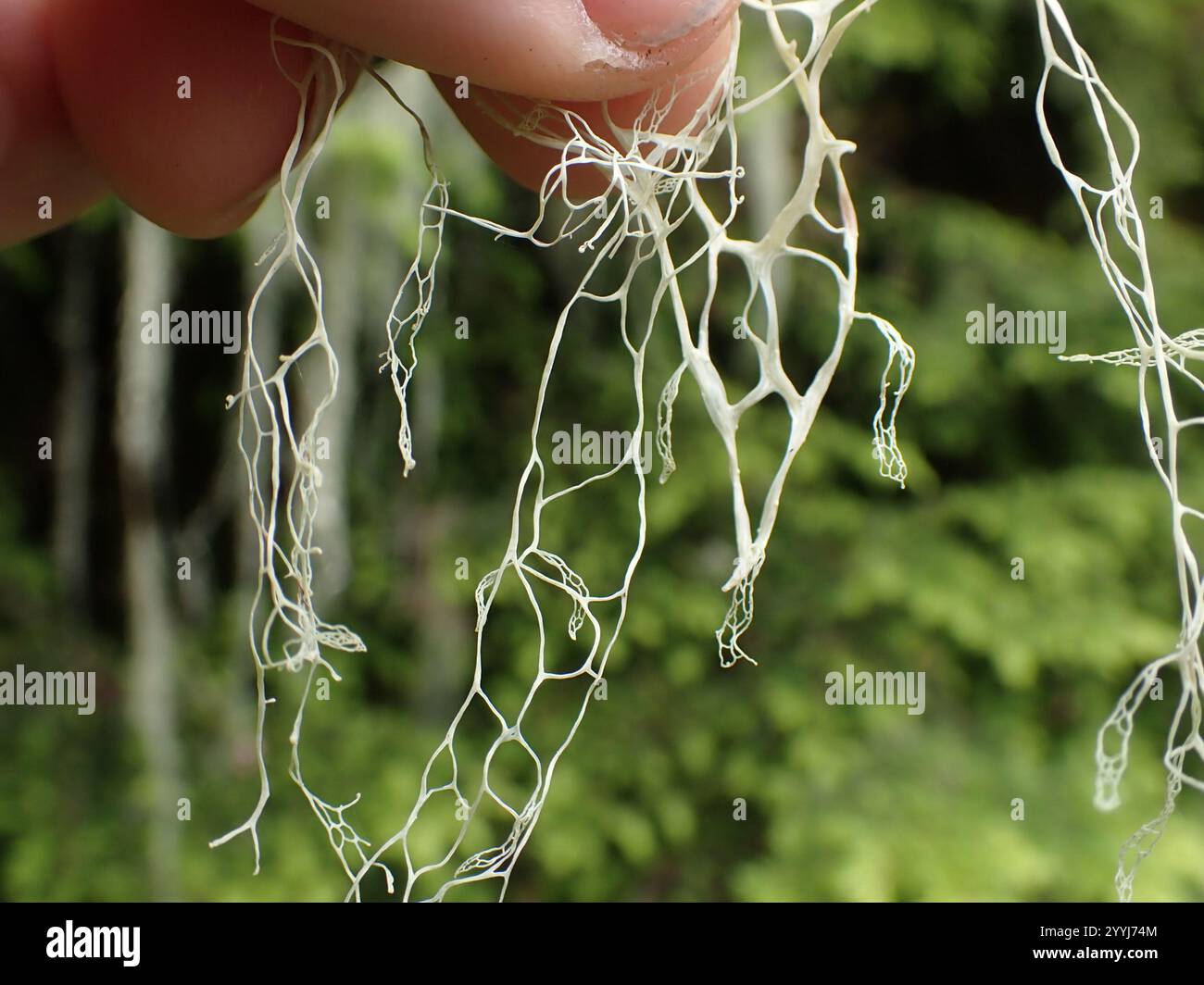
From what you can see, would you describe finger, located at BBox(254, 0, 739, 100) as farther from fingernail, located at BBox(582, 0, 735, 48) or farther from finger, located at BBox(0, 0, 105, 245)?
finger, located at BBox(0, 0, 105, 245)

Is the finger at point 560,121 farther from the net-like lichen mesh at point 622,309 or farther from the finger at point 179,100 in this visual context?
the finger at point 179,100

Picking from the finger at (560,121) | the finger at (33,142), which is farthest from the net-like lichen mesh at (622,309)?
the finger at (33,142)

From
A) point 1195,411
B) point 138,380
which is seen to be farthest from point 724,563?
point 138,380

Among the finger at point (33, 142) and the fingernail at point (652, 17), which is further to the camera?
the finger at point (33, 142)

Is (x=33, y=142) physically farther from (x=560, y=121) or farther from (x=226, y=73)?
(x=560, y=121)

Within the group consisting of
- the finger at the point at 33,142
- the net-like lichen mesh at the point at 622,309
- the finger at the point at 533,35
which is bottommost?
the net-like lichen mesh at the point at 622,309

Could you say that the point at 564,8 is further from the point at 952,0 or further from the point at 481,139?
the point at 952,0

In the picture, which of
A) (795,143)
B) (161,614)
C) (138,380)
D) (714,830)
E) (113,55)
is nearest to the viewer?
(113,55)

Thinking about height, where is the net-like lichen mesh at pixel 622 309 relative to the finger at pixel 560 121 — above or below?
below
